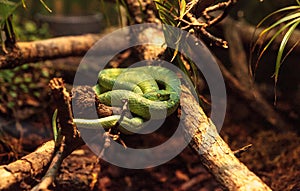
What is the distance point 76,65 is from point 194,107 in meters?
2.12

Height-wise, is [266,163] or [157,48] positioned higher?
[157,48]

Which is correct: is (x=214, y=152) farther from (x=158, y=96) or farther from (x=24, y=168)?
(x=24, y=168)

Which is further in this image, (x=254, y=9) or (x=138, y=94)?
(x=254, y=9)

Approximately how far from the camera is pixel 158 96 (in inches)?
98.4

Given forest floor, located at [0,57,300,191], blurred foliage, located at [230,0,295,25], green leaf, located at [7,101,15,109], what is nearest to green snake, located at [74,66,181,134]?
forest floor, located at [0,57,300,191]

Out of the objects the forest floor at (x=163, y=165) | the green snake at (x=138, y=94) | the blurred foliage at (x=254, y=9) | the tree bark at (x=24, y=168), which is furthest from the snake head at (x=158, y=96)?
the blurred foliage at (x=254, y=9)

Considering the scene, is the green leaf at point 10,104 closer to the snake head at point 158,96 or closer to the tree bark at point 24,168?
the tree bark at point 24,168

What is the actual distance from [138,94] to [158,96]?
13 centimetres

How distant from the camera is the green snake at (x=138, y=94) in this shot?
2.37m

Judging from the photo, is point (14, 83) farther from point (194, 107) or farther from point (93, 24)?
point (93, 24)

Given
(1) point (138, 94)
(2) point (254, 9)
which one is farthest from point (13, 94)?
(2) point (254, 9)

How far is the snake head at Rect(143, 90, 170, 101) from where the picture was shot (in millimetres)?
2500

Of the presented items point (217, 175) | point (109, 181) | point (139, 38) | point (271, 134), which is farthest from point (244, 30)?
point (217, 175)

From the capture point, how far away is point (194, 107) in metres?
2.43
